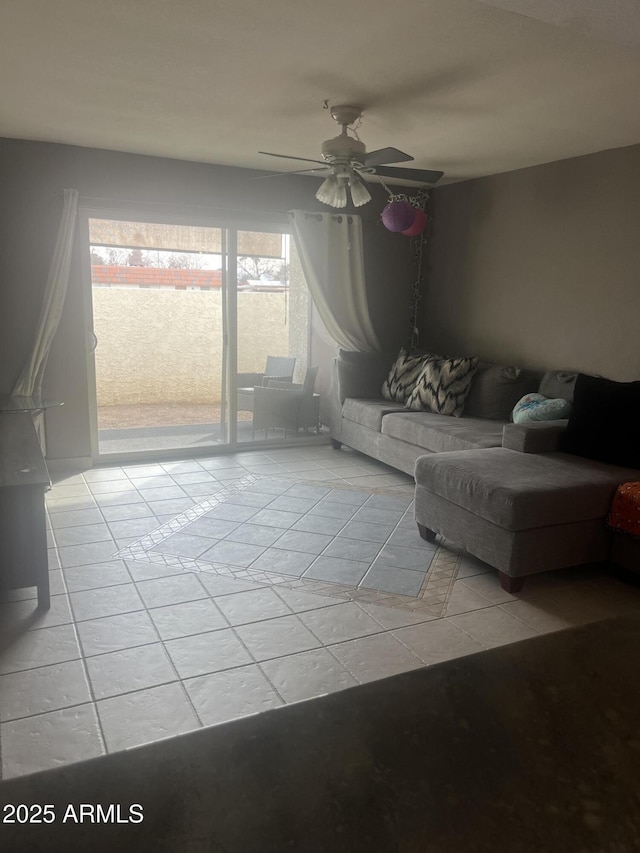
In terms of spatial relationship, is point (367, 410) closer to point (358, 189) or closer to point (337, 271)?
point (337, 271)

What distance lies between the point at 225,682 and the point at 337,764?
1.86m

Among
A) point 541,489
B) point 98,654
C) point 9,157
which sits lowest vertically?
point 98,654

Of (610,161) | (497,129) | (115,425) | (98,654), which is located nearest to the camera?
(98,654)

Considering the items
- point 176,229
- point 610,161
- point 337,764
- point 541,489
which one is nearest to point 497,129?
point 610,161

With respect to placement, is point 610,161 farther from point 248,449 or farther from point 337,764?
point 337,764

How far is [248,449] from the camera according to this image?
18.7ft

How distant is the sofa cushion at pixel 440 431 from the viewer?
412 cm

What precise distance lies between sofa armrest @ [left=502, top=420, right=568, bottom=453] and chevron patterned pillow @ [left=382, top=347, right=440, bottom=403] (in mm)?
1652

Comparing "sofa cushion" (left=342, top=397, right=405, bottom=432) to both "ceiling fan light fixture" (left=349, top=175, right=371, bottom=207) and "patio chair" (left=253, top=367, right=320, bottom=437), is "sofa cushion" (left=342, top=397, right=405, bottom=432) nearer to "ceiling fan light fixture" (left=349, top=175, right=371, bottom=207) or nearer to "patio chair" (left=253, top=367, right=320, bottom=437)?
"patio chair" (left=253, top=367, right=320, bottom=437)

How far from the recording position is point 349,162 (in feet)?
11.3

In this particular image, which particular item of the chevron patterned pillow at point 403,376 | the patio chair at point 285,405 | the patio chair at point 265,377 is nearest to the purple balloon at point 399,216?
the chevron patterned pillow at point 403,376

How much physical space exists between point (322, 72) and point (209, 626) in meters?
2.54

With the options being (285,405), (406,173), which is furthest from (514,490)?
(285,405)

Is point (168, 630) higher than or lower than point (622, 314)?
lower
